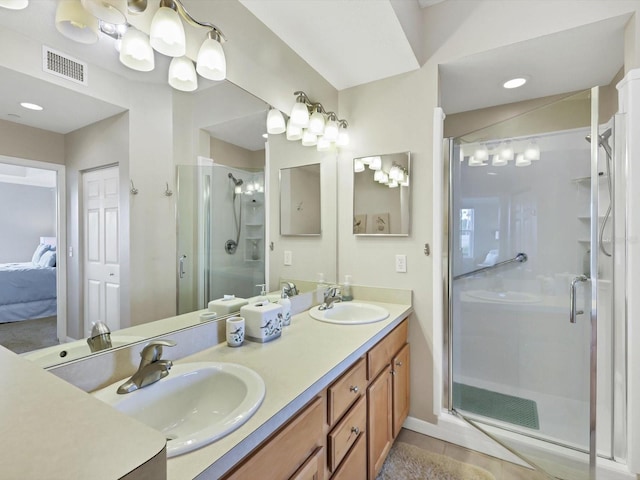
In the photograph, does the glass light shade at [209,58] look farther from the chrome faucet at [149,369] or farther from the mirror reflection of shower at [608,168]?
the mirror reflection of shower at [608,168]

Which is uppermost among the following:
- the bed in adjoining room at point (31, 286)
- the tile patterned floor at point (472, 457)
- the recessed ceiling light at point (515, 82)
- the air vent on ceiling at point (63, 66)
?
the recessed ceiling light at point (515, 82)

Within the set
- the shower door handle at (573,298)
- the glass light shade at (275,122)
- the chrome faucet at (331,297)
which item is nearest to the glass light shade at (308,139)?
the glass light shade at (275,122)

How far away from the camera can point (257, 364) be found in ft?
3.65

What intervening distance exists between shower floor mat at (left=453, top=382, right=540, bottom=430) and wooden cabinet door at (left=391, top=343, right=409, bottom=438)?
0.39 metres

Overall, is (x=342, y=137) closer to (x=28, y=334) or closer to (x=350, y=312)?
(x=350, y=312)

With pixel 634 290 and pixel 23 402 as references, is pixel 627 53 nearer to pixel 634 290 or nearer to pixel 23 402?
→ pixel 634 290

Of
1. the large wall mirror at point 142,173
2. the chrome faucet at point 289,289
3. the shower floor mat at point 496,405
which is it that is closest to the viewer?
the large wall mirror at point 142,173

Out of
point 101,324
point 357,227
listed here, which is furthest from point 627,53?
point 101,324

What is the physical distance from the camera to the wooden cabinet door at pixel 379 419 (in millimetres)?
1447

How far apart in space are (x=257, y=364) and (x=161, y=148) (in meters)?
0.86

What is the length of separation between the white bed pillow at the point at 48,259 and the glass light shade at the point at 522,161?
2531 mm

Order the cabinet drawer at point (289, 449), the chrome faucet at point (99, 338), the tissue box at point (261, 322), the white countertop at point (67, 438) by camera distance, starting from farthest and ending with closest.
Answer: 1. the tissue box at point (261, 322)
2. the chrome faucet at point (99, 338)
3. the cabinet drawer at point (289, 449)
4. the white countertop at point (67, 438)

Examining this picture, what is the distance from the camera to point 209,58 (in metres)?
1.28

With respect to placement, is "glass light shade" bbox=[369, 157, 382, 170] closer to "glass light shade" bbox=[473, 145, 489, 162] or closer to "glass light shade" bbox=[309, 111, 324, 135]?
"glass light shade" bbox=[309, 111, 324, 135]
